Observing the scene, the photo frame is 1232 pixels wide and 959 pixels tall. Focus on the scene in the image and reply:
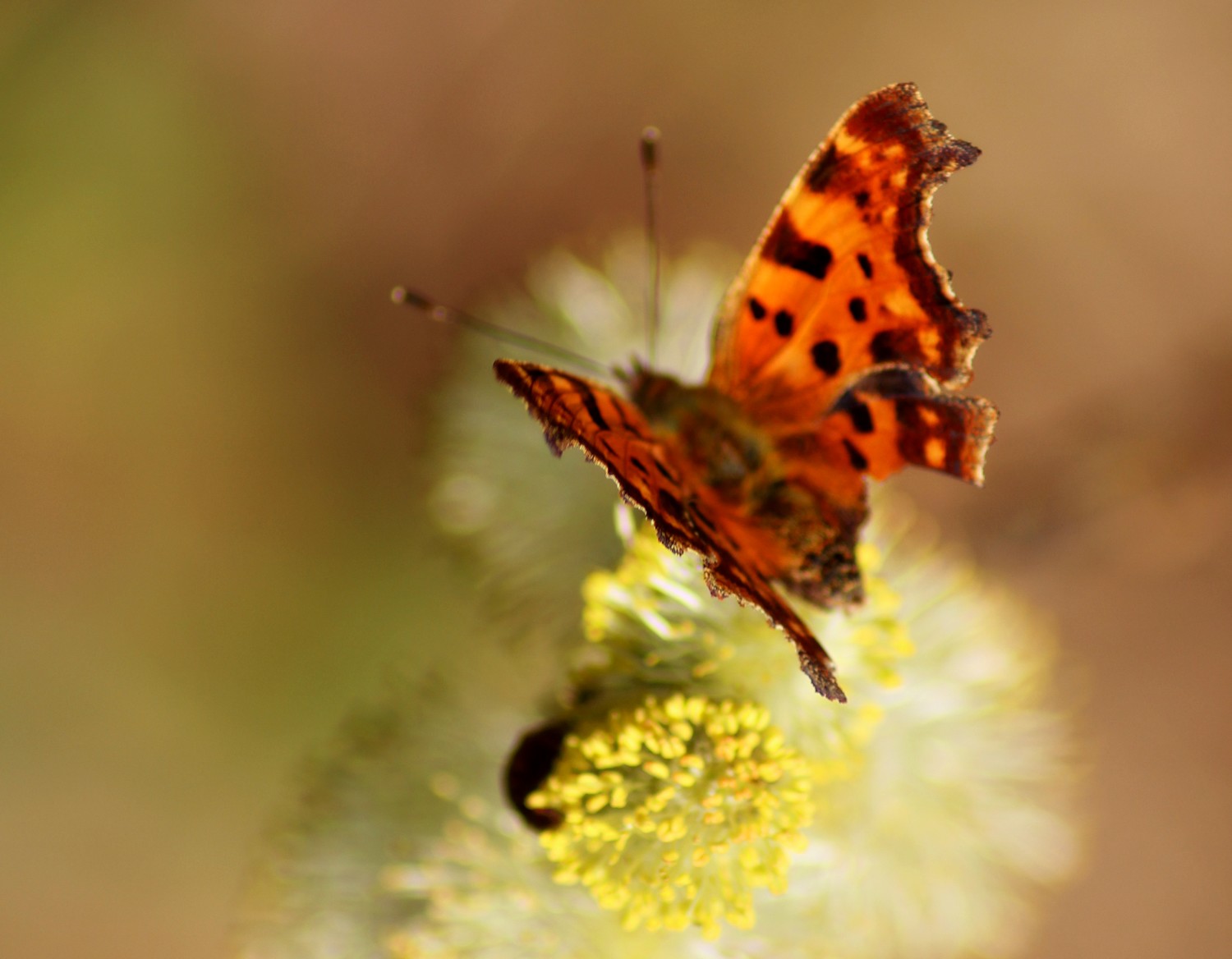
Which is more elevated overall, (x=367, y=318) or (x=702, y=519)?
(x=367, y=318)

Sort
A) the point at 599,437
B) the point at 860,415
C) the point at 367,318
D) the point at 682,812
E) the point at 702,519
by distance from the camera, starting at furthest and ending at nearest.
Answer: the point at 367,318 → the point at 860,415 → the point at 682,812 → the point at 702,519 → the point at 599,437

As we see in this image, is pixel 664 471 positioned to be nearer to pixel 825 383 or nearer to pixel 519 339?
pixel 825 383

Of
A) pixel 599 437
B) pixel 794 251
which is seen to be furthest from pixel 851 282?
pixel 599 437

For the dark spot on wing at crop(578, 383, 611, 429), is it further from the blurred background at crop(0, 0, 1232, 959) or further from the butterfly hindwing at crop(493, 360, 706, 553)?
the blurred background at crop(0, 0, 1232, 959)

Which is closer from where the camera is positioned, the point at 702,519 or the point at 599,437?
the point at 599,437

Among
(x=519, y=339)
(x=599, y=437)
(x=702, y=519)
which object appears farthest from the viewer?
(x=519, y=339)

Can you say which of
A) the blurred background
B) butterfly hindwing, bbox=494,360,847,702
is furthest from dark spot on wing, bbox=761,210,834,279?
the blurred background

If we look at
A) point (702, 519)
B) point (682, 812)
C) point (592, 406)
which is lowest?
point (682, 812)
